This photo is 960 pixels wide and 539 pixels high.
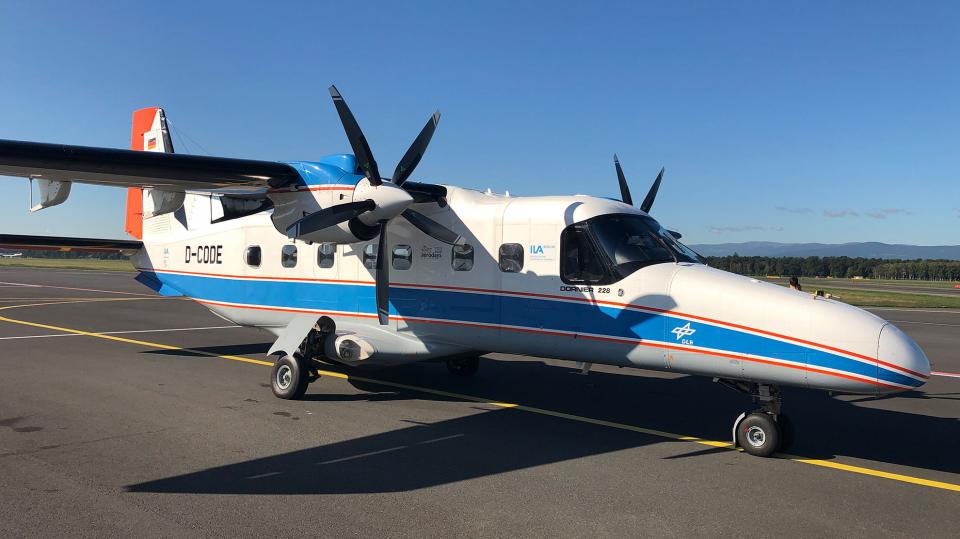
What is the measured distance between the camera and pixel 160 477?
599 cm

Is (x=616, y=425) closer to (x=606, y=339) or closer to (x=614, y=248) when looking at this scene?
(x=606, y=339)

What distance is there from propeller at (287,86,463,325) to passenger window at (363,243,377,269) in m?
0.87

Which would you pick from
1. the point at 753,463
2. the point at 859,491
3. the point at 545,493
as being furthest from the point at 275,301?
the point at 859,491

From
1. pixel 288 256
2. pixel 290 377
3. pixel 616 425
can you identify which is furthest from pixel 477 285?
pixel 288 256

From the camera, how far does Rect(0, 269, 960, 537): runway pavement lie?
512cm

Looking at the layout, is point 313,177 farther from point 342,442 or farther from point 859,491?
point 859,491

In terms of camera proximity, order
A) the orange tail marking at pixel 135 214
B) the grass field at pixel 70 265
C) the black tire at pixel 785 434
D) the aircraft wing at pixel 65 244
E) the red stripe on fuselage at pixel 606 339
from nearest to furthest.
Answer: the red stripe on fuselage at pixel 606 339
the black tire at pixel 785 434
the aircraft wing at pixel 65 244
the orange tail marking at pixel 135 214
the grass field at pixel 70 265

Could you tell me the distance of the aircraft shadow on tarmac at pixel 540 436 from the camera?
6.07 m

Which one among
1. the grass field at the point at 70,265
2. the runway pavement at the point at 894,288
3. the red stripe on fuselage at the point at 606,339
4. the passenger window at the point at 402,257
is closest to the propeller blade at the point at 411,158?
the passenger window at the point at 402,257

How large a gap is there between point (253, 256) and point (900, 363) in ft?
32.6

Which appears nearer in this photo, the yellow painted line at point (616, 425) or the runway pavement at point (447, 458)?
the runway pavement at point (447, 458)

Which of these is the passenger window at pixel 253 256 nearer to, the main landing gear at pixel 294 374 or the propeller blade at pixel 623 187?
the main landing gear at pixel 294 374

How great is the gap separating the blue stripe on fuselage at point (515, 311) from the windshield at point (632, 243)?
614 mm

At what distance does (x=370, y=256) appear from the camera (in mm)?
10188
